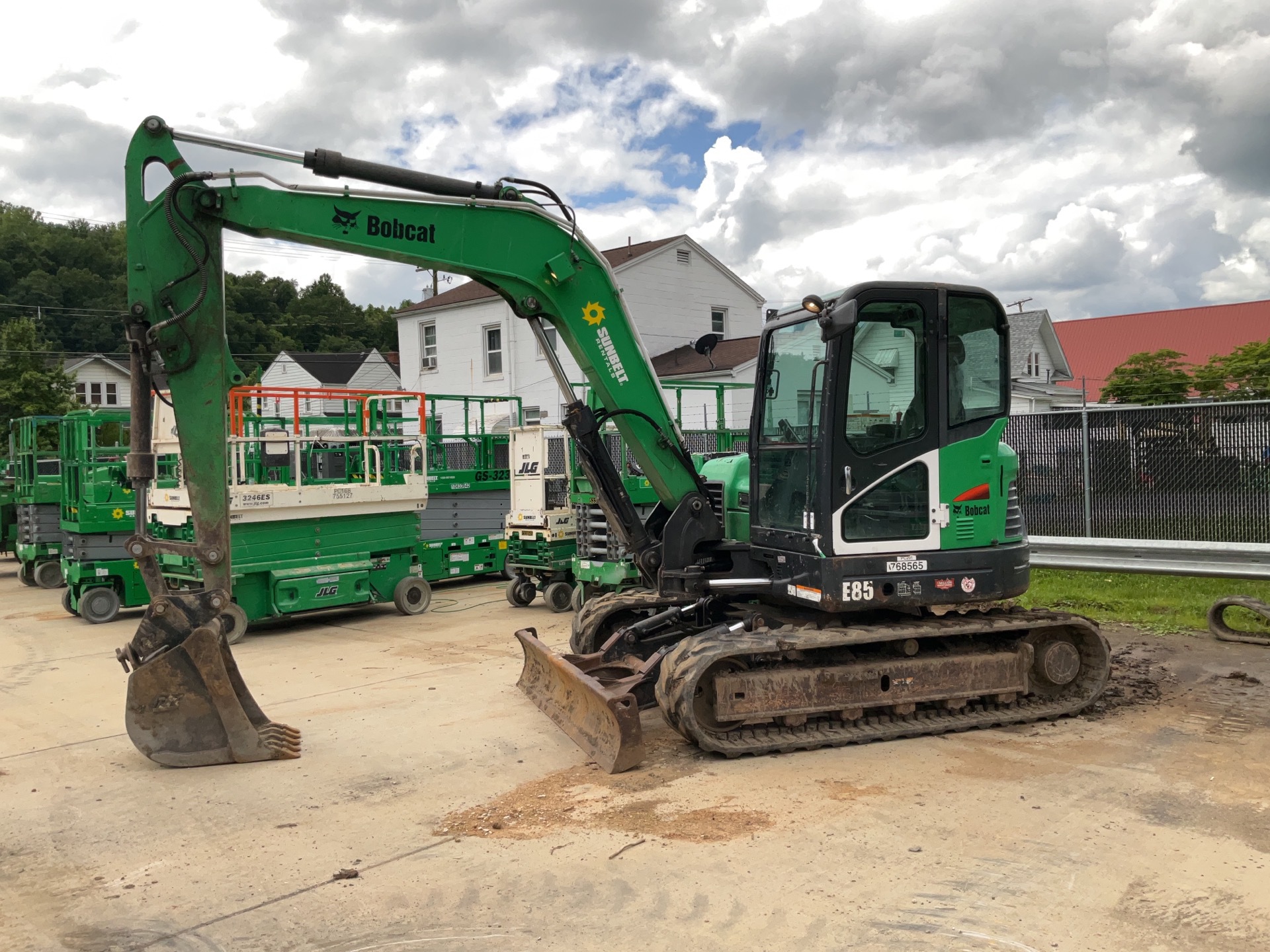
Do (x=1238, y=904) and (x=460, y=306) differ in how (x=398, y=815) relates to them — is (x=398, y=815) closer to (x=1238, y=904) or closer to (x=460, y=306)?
(x=1238, y=904)

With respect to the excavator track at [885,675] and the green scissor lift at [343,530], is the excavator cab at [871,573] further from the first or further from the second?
the green scissor lift at [343,530]

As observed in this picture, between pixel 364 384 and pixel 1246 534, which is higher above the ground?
pixel 364 384

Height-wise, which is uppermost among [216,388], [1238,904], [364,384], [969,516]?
[364,384]

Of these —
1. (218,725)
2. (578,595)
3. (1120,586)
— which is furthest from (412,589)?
(1120,586)

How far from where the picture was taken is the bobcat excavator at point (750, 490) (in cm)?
614

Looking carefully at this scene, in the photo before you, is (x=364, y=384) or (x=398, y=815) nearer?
(x=398, y=815)

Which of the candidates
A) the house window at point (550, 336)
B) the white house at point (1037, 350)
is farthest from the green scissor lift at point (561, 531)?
the white house at point (1037, 350)

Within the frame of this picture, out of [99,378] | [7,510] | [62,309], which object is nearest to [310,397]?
[7,510]

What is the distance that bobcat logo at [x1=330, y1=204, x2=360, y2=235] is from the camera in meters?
6.37

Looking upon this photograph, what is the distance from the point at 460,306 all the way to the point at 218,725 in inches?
908

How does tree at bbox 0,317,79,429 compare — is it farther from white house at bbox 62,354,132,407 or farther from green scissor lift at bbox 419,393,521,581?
green scissor lift at bbox 419,393,521,581

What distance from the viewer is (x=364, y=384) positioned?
143 ft

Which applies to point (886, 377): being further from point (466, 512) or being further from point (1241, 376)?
point (1241, 376)

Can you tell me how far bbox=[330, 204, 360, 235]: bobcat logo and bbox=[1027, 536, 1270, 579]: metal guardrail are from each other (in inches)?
283
